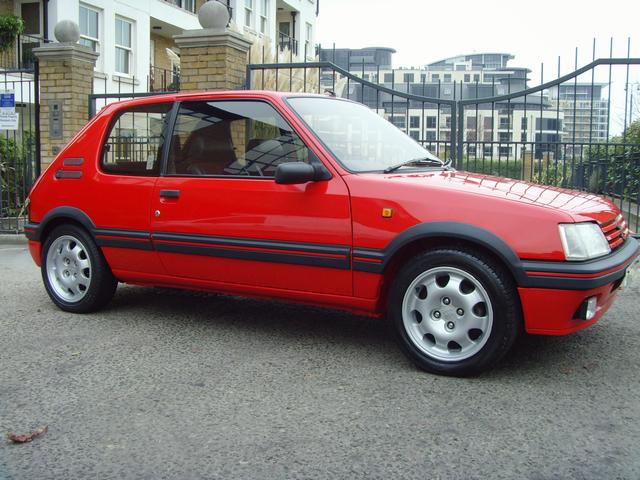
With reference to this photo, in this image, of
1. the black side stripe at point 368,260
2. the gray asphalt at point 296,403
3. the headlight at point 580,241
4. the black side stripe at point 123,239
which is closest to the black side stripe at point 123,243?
the black side stripe at point 123,239

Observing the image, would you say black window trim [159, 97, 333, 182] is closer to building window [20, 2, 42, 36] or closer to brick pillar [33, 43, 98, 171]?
brick pillar [33, 43, 98, 171]

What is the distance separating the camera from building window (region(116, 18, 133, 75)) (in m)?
25.7

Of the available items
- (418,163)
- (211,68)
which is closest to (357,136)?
(418,163)

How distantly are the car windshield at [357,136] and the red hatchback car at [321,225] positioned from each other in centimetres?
2

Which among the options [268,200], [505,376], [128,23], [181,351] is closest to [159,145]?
[268,200]

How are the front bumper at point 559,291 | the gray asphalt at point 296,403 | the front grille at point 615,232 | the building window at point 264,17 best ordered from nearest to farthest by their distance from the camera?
the gray asphalt at point 296,403 < the front bumper at point 559,291 < the front grille at point 615,232 < the building window at point 264,17

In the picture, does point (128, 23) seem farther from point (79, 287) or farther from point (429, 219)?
point (429, 219)

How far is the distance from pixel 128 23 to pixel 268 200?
78.7 feet

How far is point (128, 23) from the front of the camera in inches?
1038

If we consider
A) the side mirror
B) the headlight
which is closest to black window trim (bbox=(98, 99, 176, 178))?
the side mirror

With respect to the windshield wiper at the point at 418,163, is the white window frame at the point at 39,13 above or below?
above

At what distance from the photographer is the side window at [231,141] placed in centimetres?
478

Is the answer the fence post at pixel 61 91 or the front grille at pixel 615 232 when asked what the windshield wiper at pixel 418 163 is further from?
the fence post at pixel 61 91

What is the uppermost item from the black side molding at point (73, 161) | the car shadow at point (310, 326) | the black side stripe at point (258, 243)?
the black side molding at point (73, 161)
